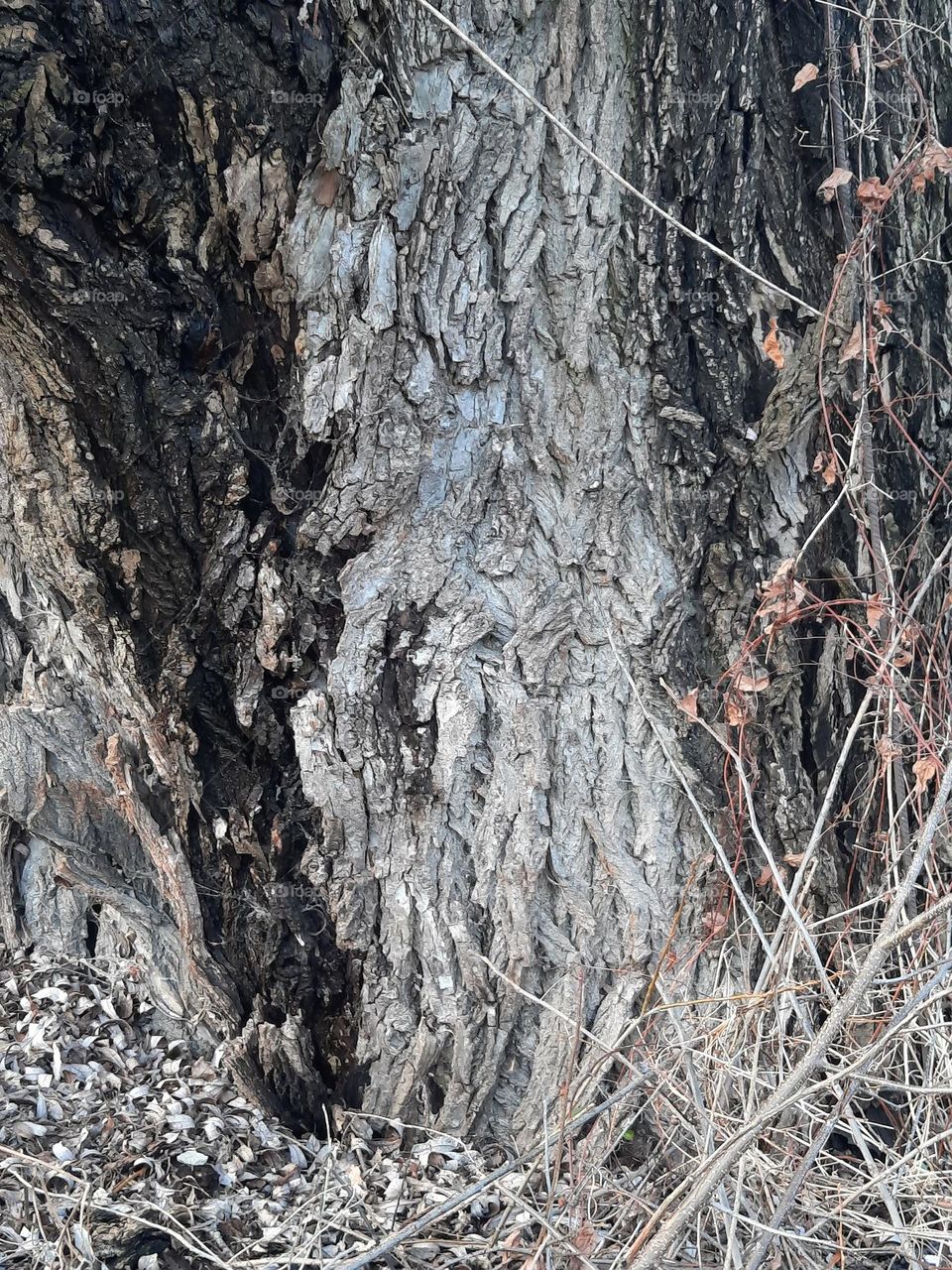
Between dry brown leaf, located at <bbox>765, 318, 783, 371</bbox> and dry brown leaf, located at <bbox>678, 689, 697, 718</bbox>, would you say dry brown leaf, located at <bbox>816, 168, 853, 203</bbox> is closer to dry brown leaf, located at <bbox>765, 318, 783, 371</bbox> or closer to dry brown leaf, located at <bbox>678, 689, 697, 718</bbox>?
dry brown leaf, located at <bbox>765, 318, 783, 371</bbox>

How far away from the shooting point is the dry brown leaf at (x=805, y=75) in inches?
68.3

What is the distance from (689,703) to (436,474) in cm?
69

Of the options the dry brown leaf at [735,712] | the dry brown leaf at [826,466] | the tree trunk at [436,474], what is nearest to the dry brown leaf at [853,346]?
the tree trunk at [436,474]

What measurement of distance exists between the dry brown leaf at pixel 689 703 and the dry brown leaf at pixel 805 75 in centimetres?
116

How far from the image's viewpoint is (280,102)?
1.65 m

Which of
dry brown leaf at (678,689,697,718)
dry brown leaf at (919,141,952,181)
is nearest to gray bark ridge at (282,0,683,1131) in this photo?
dry brown leaf at (678,689,697,718)

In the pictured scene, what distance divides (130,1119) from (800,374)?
6.99 ft

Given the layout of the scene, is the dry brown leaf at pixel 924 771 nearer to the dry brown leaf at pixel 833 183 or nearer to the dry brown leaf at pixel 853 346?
the dry brown leaf at pixel 853 346

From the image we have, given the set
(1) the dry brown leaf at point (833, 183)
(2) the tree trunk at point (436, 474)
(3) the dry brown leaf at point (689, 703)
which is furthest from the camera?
(3) the dry brown leaf at point (689, 703)

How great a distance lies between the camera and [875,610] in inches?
76.7

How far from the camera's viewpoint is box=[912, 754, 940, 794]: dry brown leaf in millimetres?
1981

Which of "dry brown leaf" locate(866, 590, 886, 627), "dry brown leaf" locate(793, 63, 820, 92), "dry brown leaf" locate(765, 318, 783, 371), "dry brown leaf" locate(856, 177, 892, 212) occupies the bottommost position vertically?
"dry brown leaf" locate(866, 590, 886, 627)

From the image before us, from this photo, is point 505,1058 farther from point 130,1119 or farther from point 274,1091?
point 130,1119

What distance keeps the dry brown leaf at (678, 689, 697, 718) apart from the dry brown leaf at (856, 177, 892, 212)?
1.01m
